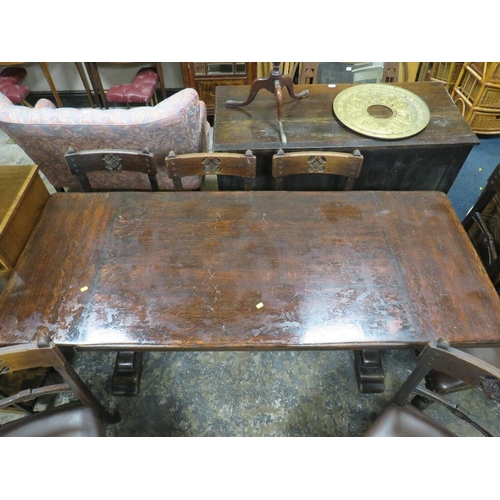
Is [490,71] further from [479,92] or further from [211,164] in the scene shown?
[211,164]

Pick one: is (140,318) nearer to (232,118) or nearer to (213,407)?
(213,407)

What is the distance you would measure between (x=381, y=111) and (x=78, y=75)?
322cm

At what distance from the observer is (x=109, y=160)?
66.1 inches

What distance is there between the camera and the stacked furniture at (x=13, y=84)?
10.5ft

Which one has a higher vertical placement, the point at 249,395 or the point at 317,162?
the point at 317,162

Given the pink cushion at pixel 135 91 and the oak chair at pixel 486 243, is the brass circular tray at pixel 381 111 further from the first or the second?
the pink cushion at pixel 135 91

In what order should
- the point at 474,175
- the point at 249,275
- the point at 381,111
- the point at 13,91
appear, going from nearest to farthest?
1. the point at 249,275
2. the point at 381,111
3. the point at 474,175
4. the point at 13,91

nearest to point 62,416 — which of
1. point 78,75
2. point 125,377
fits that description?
point 125,377

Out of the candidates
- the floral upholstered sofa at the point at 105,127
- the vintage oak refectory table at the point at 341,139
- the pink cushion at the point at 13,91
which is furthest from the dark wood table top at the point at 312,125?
the pink cushion at the point at 13,91

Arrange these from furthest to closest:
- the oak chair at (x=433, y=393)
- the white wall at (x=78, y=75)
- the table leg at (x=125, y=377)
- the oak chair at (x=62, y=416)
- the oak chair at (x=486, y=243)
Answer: the white wall at (x=78, y=75), the table leg at (x=125, y=377), the oak chair at (x=486, y=243), the oak chair at (x=62, y=416), the oak chair at (x=433, y=393)

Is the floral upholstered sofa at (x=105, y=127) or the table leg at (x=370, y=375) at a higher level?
the floral upholstered sofa at (x=105, y=127)

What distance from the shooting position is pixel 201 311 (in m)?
1.27

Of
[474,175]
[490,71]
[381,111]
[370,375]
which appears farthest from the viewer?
[474,175]

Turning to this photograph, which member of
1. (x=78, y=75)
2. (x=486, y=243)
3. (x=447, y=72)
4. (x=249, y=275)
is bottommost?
(x=78, y=75)
